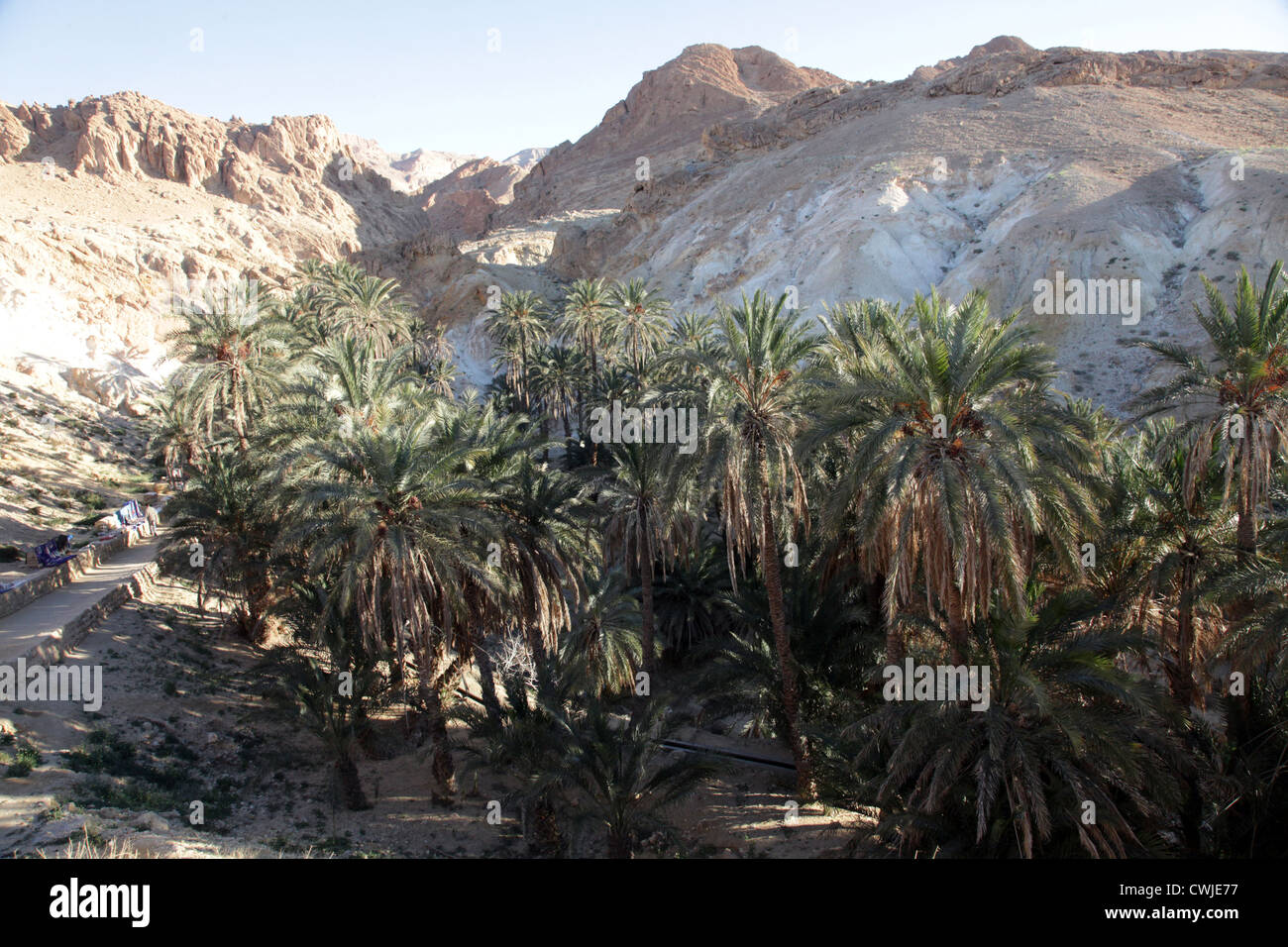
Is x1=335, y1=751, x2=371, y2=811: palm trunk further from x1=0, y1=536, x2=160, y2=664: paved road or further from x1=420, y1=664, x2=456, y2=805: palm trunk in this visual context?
x1=0, y1=536, x2=160, y2=664: paved road

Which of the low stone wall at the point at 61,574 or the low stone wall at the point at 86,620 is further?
the low stone wall at the point at 61,574

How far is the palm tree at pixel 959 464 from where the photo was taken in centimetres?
1003

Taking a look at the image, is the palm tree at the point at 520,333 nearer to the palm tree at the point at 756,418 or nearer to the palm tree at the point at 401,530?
the palm tree at the point at 401,530

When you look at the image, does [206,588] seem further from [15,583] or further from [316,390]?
[316,390]

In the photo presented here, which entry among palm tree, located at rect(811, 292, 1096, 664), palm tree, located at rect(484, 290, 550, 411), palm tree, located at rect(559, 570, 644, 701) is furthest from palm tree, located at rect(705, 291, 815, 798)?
palm tree, located at rect(484, 290, 550, 411)

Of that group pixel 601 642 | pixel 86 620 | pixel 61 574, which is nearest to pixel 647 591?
pixel 601 642

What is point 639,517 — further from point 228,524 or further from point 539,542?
point 228,524

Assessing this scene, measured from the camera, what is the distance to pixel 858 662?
665 inches

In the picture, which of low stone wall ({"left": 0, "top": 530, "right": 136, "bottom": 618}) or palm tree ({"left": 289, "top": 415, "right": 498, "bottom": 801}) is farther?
low stone wall ({"left": 0, "top": 530, "right": 136, "bottom": 618})

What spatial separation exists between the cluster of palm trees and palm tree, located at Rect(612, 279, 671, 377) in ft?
56.4

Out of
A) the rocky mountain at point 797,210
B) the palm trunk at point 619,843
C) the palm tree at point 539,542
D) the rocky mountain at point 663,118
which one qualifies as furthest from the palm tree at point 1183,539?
the rocky mountain at point 663,118

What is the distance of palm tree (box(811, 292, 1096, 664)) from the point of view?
1003cm

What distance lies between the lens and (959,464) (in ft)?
33.9

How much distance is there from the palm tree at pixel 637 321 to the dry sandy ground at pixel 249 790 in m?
22.7
